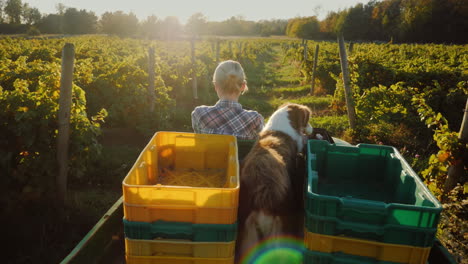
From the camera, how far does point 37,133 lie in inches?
144

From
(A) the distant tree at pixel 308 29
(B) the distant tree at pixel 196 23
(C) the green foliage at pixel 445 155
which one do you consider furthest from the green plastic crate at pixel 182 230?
(A) the distant tree at pixel 308 29

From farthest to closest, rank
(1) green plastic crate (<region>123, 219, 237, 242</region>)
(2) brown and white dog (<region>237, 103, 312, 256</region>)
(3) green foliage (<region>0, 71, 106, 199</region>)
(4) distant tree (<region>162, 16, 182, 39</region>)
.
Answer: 1. (4) distant tree (<region>162, 16, 182, 39</region>)
2. (3) green foliage (<region>0, 71, 106, 199</region>)
3. (2) brown and white dog (<region>237, 103, 312, 256</region>)
4. (1) green plastic crate (<region>123, 219, 237, 242</region>)

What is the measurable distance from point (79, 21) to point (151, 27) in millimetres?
20840

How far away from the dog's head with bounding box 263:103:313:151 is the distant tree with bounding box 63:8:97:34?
75799 mm

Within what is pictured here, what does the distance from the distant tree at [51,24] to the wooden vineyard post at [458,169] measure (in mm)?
74621

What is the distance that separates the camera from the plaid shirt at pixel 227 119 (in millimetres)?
3299

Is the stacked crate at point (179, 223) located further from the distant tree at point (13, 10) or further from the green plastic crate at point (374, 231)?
the distant tree at point (13, 10)

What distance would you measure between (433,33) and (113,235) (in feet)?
181

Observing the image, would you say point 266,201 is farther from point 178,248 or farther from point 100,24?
point 100,24

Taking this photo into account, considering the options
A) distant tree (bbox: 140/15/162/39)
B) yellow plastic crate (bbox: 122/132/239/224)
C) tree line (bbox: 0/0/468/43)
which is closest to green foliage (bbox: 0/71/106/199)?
yellow plastic crate (bbox: 122/132/239/224)

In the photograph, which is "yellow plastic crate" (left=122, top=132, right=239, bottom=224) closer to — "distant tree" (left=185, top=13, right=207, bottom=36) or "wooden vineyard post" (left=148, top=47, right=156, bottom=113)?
"wooden vineyard post" (left=148, top=47, right=156, bottom=113)

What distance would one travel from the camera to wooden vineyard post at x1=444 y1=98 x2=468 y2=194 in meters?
3.83

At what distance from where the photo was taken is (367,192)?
8.01 ft

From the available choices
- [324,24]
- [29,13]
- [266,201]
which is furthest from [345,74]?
[29,13]
